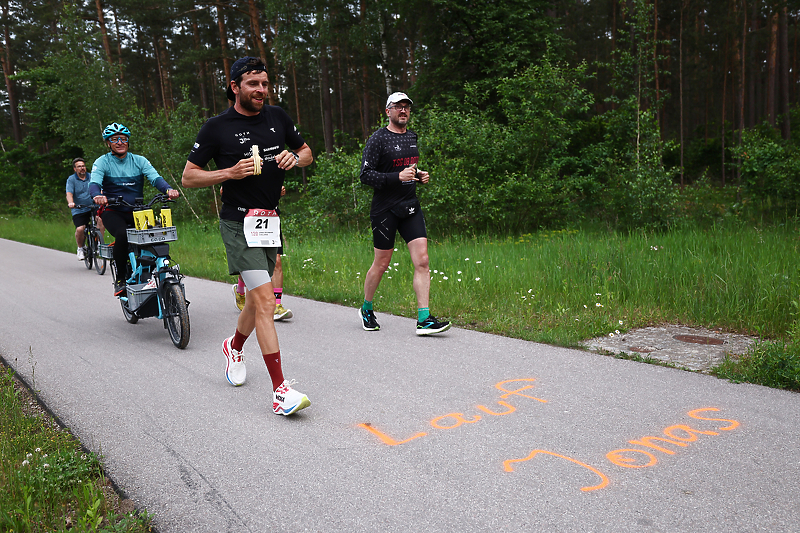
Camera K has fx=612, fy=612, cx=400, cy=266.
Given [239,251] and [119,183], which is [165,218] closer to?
[119,183]

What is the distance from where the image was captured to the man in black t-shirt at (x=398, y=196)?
6.10m

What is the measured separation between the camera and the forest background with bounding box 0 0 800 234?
39.9 feet

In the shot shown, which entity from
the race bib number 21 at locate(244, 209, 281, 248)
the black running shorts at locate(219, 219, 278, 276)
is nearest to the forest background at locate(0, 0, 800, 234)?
the race bib number 21 at locate(244, 209, 281, 248)

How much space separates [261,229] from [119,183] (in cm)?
378

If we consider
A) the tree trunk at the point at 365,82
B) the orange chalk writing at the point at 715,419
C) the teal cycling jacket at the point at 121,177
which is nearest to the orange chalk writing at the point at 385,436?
the orange chalk writing at the point at 715,419

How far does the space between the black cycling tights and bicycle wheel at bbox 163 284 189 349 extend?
115cm

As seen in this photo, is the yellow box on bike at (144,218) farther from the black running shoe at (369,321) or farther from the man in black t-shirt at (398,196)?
the black running shoe at (369,321)

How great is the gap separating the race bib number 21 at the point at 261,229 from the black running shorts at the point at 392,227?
6.34ft

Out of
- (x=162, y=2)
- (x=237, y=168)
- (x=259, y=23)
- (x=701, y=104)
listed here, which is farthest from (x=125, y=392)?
(x=701, y=104)

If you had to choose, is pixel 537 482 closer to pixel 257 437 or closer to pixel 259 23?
pixel 257 437

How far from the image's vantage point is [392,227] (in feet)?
20.7

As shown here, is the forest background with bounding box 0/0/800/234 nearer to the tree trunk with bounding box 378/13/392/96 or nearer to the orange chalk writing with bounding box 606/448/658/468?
the tree trunk with bounding box 378/13/392/96

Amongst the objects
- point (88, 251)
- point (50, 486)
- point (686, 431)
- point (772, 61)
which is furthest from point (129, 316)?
point (772, 61)

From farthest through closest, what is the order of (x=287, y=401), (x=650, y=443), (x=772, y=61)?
1. (x=772, y=61)
2. (x=287, y=401)
3. (x=650, y=443)
